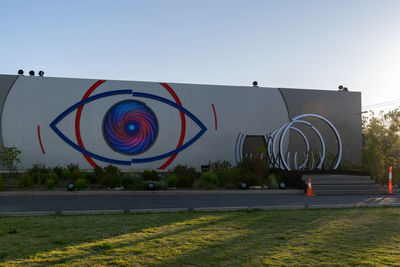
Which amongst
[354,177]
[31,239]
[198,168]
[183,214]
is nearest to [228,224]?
[183,214]

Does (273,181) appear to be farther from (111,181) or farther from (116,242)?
(116,242)

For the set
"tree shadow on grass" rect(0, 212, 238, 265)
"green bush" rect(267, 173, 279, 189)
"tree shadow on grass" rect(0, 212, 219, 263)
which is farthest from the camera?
"green bush" rect(267, 173, 279, 189)

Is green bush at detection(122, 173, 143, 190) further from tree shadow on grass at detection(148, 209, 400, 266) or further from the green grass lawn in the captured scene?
tree shadow on grass at detection(148, 209, 400, 266)

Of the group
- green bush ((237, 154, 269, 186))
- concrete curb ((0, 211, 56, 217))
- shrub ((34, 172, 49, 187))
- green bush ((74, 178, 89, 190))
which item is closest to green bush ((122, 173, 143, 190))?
green bush ((74, 178, 89, 190))

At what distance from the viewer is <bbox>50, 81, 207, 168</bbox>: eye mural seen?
18859mm

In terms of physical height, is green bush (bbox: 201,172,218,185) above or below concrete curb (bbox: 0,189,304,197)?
above

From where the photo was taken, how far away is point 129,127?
757 inches

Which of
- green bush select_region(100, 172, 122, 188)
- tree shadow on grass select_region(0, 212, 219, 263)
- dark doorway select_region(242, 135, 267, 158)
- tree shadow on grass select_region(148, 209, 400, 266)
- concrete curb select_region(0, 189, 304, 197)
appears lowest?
concrete curb select_region(0, 189, 304, 197)

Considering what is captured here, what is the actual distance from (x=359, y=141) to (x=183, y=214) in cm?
1852

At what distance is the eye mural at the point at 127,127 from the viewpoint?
18.9 metres

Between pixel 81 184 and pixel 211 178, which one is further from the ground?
pixel 211 178

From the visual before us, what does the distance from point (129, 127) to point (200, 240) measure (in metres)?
14.7

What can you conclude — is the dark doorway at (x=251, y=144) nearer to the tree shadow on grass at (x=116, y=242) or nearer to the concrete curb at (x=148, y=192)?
the concrete curb at (x=148, y=192)

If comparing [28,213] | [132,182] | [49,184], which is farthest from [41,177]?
[28,213]
